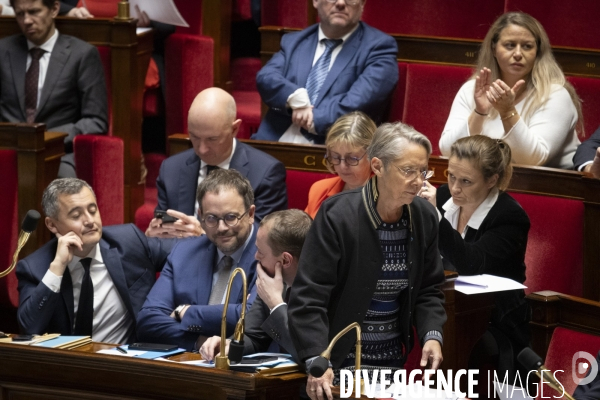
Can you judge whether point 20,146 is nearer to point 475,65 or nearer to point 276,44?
point 276,44

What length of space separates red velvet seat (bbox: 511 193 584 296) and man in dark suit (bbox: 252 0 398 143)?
1.31 ft

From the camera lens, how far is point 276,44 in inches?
86.0

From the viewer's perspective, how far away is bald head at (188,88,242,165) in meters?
1.79

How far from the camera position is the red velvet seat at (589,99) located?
6.42 feet

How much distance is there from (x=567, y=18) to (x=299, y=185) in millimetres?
702

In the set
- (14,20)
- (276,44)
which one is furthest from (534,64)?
(14,20)

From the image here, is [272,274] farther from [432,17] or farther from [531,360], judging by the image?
[432,17]

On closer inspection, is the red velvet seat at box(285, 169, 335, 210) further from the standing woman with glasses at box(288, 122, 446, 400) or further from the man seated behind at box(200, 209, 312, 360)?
the standing woman with glasses at box(288, 122, 446, 400)

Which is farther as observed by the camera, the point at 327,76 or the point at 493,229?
the point at 327,76

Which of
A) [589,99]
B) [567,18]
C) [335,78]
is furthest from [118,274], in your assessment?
[567,18]

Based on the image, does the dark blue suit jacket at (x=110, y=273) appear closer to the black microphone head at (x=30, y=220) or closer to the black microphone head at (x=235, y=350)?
the black microphone head at (x=30, y=220)

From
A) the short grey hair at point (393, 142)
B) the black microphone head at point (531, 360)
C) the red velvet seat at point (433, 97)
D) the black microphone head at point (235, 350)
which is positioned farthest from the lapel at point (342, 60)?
the black microphone head at point (531, 360)

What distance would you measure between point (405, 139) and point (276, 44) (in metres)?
1.00

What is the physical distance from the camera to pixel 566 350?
4.56 ft
